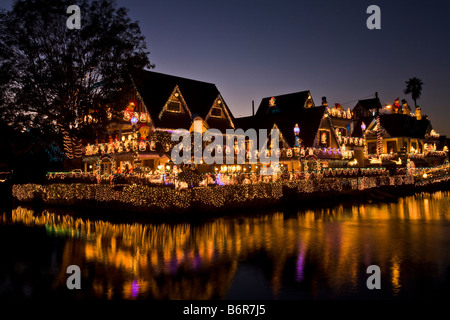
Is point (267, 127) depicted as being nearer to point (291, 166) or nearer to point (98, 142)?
point (291, 166)

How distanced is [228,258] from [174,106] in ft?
89.6

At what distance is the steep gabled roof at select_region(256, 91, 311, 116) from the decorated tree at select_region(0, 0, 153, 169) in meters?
26.2

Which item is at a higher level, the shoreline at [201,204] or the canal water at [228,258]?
the shoreline at [201,204]

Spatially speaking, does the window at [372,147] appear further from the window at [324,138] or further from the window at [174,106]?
the window at [174,106]

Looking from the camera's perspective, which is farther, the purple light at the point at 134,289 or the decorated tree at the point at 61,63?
the decorated tree at the point at 61,63

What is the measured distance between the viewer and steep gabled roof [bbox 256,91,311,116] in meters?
49.0

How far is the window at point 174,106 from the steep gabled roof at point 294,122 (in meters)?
7.55

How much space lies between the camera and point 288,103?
50781 mm

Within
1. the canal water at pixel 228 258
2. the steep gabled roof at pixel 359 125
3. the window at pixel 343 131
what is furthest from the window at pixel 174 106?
the steep gabled roof at pixel 359 125

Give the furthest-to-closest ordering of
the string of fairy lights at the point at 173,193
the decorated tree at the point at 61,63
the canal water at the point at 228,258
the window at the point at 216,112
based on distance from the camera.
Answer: the window at the point at 216,112
the decorated tree at the point at 61,63
the string of fairy lights at the point at 173,193
the canal water at the point at 228,258

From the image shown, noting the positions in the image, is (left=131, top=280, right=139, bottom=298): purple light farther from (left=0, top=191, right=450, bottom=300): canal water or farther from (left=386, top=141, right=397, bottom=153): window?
(left=386, top=141, right=397, bottom=153): window

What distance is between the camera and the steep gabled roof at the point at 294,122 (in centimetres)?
4228
